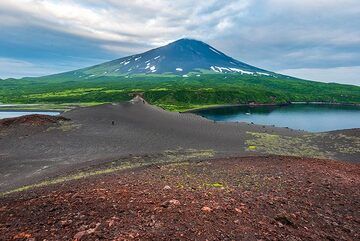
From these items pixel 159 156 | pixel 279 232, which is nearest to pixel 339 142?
pixel 159 156

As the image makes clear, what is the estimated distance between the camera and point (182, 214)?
43.3ft

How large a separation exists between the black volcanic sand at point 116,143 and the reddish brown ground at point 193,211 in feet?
52.0

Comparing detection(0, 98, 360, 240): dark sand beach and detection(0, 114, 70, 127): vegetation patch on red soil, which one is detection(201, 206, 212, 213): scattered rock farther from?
detection(0, 114, 70, 127): vegetation patch on red soil

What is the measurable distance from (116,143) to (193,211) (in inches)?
1419

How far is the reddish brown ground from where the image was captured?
463 inches

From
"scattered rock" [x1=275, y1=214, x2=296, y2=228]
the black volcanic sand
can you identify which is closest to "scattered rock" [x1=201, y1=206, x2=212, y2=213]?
"scattered rock" [x1=275, y1=214, x2=296, y2=228]

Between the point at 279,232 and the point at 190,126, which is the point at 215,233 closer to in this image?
the point at 279,232

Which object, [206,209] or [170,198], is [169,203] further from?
[206,209]

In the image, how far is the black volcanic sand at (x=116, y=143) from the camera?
36.1m

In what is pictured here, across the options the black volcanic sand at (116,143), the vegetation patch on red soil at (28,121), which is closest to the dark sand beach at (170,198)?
the black volcanic sand at (116,143)

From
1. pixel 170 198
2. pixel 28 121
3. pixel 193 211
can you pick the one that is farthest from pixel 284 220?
pixel 28 121

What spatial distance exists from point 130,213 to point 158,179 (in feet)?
27.3

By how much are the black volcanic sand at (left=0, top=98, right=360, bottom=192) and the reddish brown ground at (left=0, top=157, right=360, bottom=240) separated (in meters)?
15.8

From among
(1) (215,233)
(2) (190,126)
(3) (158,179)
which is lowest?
(2) (190,126)
